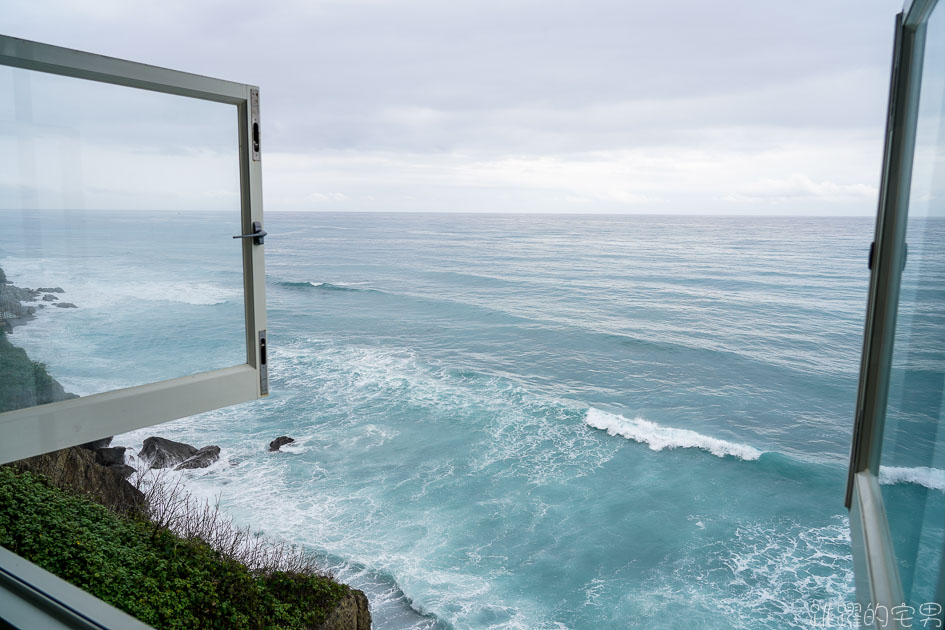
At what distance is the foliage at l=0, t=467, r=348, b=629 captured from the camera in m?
3.70

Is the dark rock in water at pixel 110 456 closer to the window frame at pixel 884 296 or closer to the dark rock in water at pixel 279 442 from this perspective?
the dark rock in water at pixel 279 442

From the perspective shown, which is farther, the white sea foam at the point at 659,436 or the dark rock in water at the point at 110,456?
the white sea foam at the point at 659,436

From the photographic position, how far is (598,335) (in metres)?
19.2

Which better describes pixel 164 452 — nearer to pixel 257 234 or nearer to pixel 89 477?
pixel 89 477

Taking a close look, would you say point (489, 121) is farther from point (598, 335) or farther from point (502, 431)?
point (502, 431)

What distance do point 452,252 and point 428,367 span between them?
2139 cm

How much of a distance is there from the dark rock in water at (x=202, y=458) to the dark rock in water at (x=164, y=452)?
0.10 meters

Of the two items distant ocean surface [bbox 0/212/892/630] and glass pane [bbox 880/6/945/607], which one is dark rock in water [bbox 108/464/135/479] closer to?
distant ocean surface [bbox 0/212/892/630]

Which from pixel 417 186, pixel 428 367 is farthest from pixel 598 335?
pixel 417 186

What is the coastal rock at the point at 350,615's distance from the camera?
5.30 metres

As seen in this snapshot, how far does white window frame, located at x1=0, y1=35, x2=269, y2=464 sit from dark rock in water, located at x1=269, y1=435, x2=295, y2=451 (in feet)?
29.9

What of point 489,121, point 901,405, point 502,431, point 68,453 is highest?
point 489,121

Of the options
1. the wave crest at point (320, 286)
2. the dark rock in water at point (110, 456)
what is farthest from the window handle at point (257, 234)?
the wave crest at point (320, 286)

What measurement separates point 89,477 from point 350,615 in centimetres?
362
